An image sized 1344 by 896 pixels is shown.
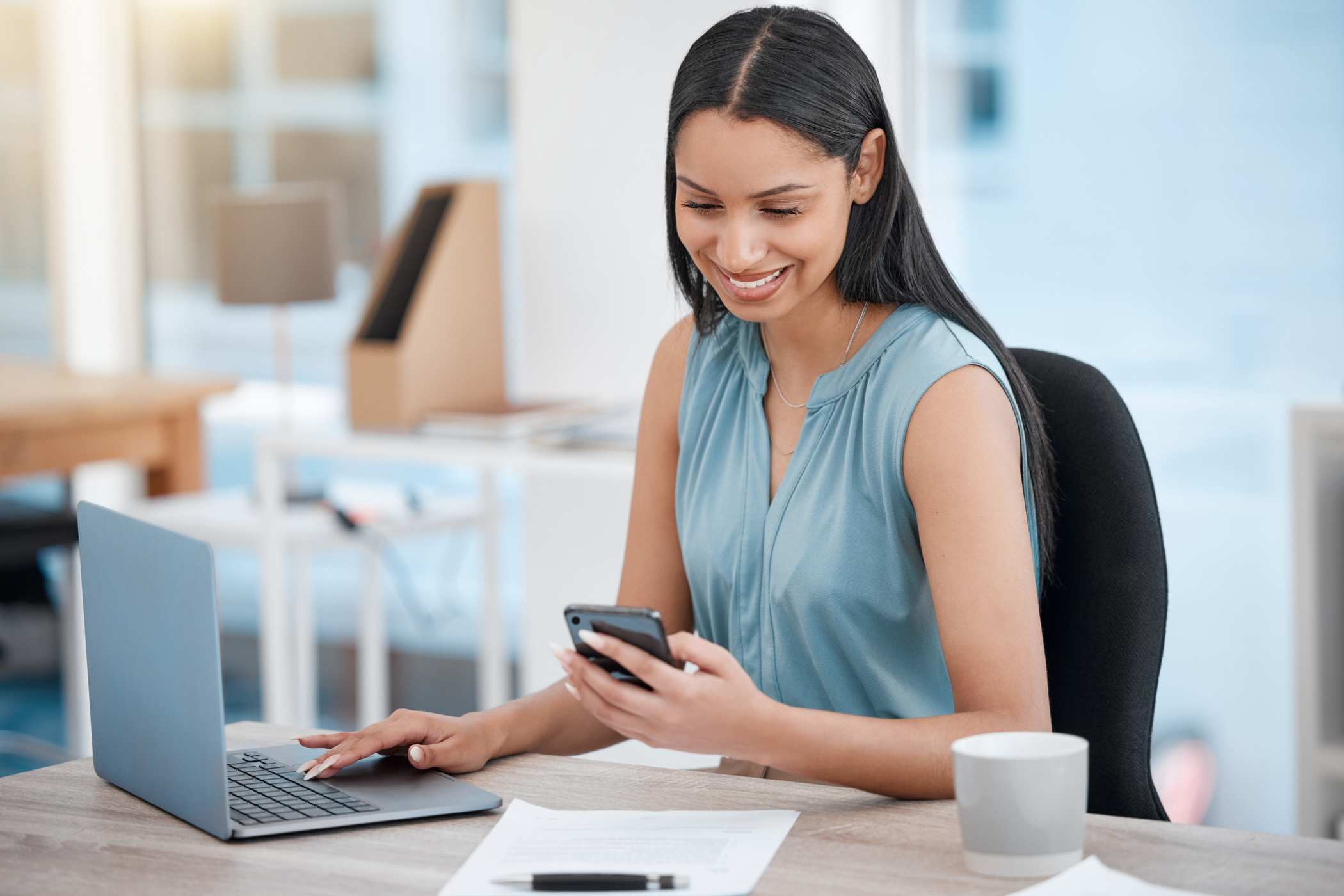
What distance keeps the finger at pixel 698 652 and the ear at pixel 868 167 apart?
48 centimetres

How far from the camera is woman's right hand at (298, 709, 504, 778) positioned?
1.16 m

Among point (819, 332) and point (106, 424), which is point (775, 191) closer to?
point (819, 332)

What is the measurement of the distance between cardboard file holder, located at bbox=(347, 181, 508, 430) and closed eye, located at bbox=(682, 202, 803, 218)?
4.33 feet

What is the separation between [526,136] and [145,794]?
5.88 ft

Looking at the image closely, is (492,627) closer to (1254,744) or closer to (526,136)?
(526,136)

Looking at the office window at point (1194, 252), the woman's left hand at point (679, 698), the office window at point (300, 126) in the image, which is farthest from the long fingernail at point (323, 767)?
the office window at point (300, 126)

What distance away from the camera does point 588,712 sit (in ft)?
4.52

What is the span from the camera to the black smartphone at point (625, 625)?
0.99 meters

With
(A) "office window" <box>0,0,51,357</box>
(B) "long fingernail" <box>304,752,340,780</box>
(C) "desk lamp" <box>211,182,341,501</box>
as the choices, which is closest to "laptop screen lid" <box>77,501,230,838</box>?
(B) "long fingernail" <box>304,752,340,780</box>

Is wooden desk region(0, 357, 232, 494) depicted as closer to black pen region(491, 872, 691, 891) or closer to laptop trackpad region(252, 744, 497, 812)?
laptop trackpad region(252, 744, 497, 812)

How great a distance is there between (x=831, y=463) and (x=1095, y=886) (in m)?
0.54

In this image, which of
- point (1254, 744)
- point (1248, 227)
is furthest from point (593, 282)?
point (1254, 744)

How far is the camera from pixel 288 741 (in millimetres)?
1269

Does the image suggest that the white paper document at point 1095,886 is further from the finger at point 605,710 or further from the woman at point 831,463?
the finger at point 605,710
